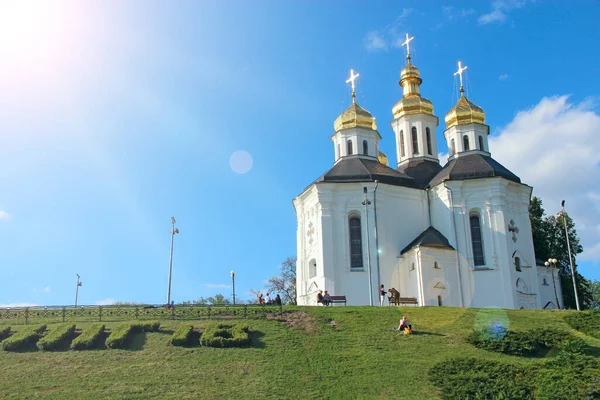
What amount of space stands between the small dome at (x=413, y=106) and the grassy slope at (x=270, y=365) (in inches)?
808

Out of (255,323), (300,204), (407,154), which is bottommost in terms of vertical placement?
(255,323)

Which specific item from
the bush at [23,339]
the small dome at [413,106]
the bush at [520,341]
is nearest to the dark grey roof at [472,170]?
the small dome at [413,106]

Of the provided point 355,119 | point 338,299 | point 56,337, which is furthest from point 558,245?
point 56,337

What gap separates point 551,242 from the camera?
4431 cm

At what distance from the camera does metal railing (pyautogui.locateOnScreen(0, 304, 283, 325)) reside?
2439 cm

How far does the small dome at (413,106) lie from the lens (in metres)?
41.3

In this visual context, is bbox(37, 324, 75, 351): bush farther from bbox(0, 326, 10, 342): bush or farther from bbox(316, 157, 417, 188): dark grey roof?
bbox(316, 157, 417, 188): dark grey roof

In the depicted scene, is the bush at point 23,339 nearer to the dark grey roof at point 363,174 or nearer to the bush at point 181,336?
the bush at point 181,336

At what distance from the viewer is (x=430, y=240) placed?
3278cm

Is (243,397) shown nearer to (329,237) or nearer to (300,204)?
(329,237)

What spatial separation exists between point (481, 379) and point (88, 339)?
488 inches

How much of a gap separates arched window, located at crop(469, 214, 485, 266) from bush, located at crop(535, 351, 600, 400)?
558 inches

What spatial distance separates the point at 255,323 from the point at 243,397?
6.81 meters

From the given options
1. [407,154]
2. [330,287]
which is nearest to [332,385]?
[330,287]
